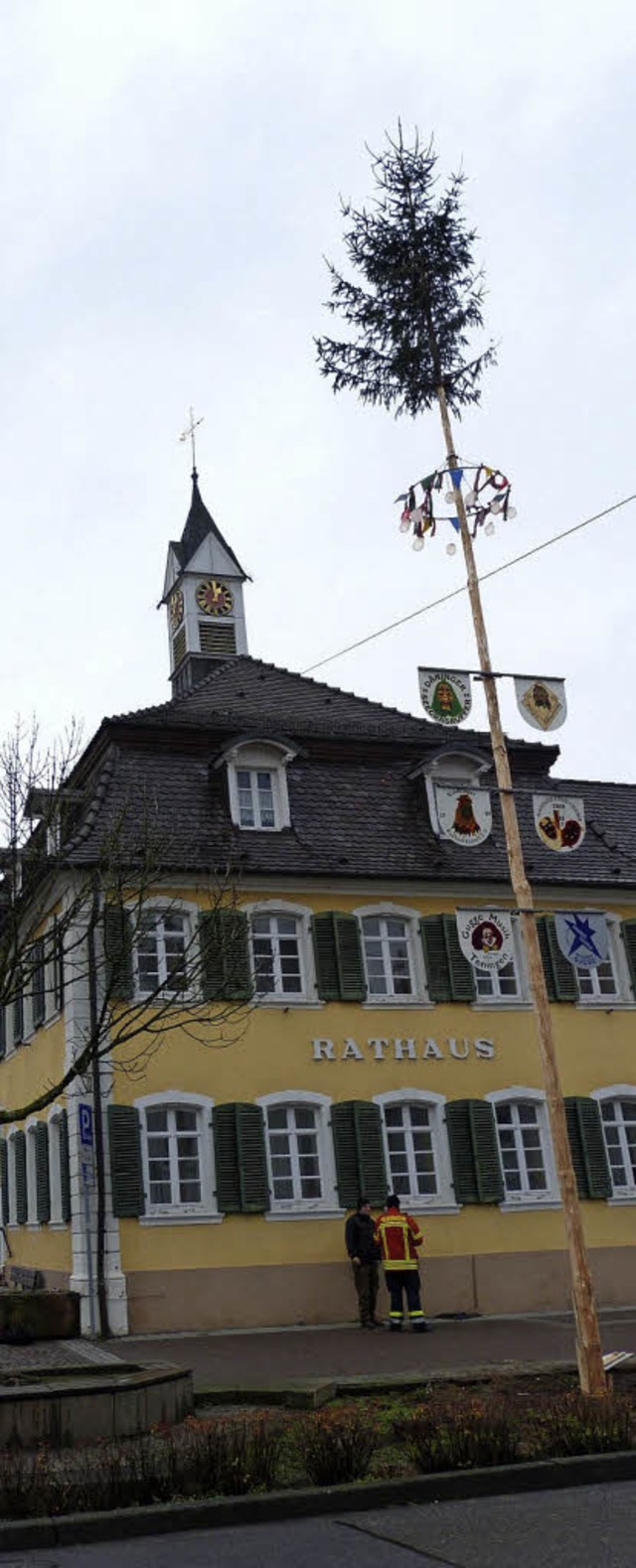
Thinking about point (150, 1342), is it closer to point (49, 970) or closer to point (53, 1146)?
point (53, 1146)

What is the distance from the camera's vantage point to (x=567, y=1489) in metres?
9.03

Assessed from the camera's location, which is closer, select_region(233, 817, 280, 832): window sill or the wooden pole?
the wooden pole

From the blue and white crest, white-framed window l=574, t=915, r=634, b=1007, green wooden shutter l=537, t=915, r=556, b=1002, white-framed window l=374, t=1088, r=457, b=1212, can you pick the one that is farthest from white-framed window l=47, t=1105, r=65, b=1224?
the blue and white crest

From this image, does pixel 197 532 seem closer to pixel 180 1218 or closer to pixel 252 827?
pixel 252 827

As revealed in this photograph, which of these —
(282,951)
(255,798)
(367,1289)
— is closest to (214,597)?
(255,798)

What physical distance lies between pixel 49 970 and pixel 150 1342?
21.9 ft

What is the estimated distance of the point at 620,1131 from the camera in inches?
931

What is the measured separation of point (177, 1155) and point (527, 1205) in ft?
17.7

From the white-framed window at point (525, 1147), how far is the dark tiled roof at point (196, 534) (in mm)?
14046

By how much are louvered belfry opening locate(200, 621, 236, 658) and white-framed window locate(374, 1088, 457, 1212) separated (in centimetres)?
1220

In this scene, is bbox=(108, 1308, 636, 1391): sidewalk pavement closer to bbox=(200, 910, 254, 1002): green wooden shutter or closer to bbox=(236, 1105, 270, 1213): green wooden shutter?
bbox=(236, 1105, 270, 1213): green wooden shutter

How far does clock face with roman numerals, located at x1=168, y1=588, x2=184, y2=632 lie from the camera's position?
32094 mm

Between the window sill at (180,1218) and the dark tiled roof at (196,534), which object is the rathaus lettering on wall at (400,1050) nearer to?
the window sill at (180,1218)

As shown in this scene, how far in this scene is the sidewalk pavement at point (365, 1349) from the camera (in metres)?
14.8
